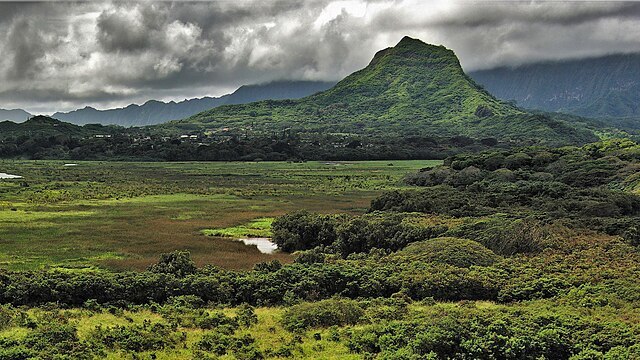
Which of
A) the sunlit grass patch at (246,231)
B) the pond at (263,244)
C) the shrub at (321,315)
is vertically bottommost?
the pond at (263,244)

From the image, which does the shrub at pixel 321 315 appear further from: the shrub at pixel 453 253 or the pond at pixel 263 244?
the pond at pixel 263 244

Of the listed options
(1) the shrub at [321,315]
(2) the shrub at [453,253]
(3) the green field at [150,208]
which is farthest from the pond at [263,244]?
(1) the shrub at [321,315]

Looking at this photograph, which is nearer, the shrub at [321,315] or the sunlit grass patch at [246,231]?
the shrub at [321,315]

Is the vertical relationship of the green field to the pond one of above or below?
above

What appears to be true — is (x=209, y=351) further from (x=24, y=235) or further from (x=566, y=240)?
(x=24, y=235)

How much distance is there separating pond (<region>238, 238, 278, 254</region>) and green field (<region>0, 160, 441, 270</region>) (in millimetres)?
1341

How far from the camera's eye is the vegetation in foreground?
25188 millimetres

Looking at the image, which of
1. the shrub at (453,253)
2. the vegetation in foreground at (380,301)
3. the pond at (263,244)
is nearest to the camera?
the vegetation in foreground at (380,301)

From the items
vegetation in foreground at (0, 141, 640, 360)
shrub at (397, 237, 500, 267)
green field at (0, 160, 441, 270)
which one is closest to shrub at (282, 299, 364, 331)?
vegetation in foreground at (0, 141, 640, 360)

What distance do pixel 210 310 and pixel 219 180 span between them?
93.0m

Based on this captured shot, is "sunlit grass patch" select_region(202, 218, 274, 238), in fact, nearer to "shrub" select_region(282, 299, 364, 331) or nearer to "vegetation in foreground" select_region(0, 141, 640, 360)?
"vegetation in foreground" select_region(0, 141, 640, 360)

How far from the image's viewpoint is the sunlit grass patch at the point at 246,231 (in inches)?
2478

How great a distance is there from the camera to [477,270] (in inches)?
1454

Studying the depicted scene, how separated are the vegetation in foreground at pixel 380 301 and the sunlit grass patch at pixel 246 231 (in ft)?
37.4
